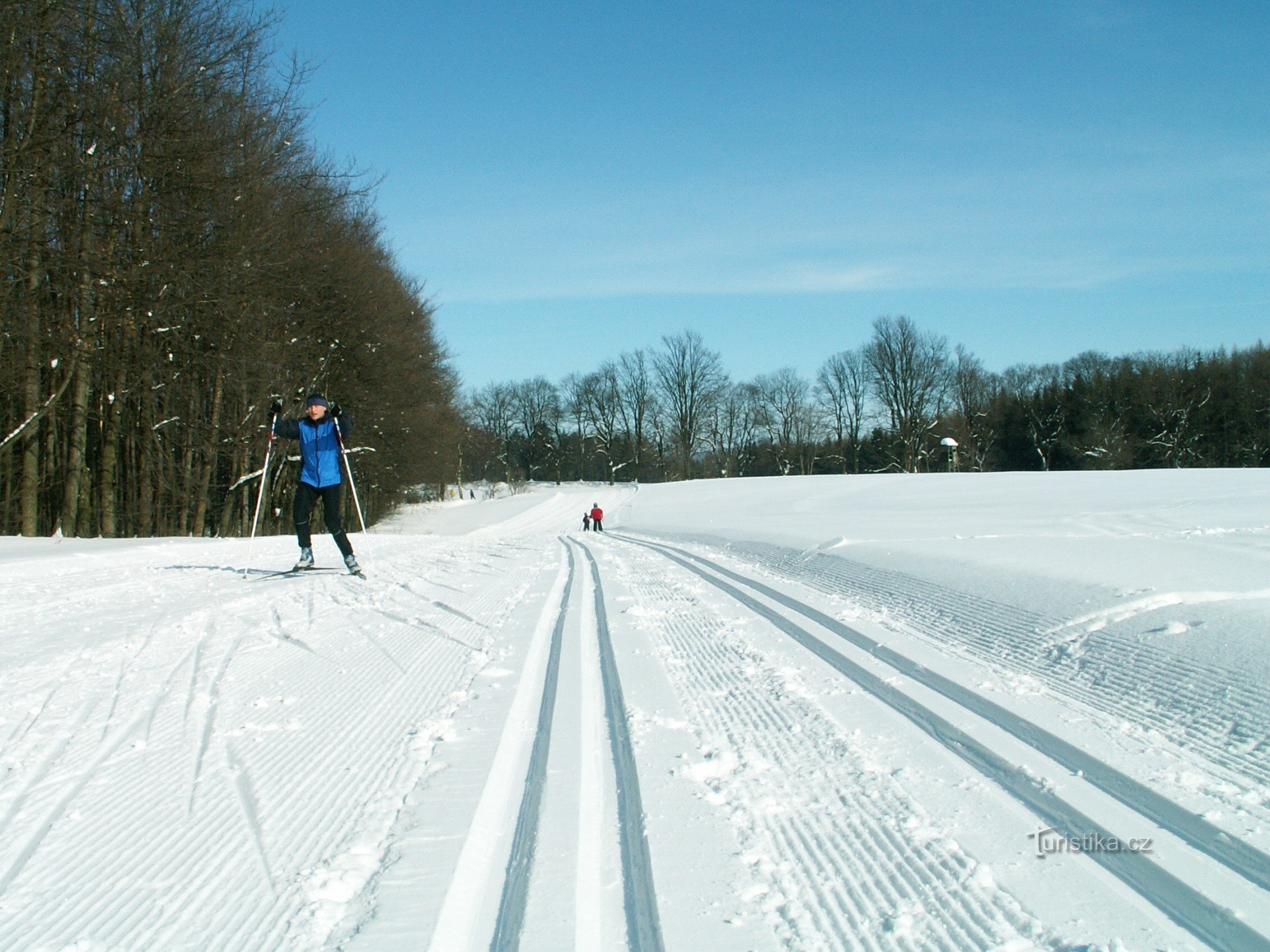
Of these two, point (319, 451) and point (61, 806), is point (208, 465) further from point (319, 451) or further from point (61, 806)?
point (61, 806)

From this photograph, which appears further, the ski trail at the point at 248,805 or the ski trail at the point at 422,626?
the ski trail at the point at 422,626

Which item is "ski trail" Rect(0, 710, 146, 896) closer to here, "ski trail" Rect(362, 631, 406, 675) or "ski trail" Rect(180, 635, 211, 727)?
"ski trail" Rect(180, 635, 211, 727)

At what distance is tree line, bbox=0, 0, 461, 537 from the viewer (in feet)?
42.2

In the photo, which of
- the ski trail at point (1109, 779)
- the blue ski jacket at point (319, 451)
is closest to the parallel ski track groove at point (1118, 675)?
the ski trail at point (1109, 779)

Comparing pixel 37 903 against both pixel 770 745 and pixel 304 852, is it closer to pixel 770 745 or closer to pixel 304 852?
pixel 304 852

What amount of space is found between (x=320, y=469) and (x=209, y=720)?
17.8 ft

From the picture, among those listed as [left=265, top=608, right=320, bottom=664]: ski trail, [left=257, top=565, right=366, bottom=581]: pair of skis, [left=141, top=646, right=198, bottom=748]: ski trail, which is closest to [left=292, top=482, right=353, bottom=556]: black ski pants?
[left=257, top=565, right=366, bottom=581]: pair of skis

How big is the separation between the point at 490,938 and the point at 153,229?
17552 mm

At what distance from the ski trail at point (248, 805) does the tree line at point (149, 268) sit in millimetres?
13080

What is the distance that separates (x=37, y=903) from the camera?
2.11 meters

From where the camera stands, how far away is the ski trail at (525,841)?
2037mm

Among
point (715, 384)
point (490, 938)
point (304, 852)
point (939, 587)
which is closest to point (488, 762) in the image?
point (304, 852)

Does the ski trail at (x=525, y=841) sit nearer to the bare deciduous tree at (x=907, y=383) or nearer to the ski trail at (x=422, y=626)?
the ski trail at (x=422, y=626)

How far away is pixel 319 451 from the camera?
8742 millimetres
